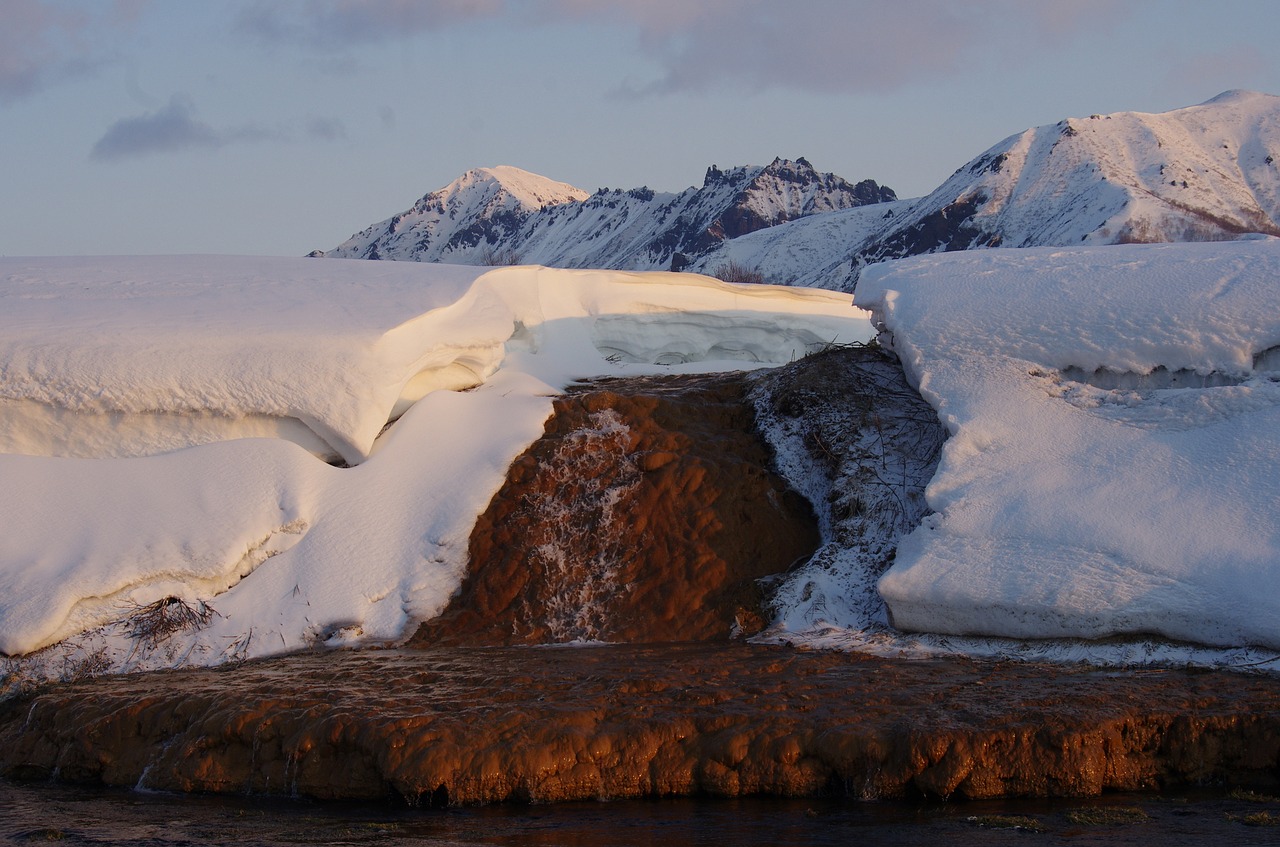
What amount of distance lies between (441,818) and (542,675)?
1807mm

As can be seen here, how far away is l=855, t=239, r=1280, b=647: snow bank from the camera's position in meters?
8.70

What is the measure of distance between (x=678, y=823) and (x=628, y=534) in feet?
15.3

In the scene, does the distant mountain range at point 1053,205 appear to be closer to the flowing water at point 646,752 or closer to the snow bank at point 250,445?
the snow bank at point 250,445

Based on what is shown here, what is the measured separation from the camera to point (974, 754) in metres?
6.55

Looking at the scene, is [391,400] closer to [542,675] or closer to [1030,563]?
[542,675]

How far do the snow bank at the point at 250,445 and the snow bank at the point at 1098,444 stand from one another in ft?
12.7

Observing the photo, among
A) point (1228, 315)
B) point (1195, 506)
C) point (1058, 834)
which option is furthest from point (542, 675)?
point (1228, 315)

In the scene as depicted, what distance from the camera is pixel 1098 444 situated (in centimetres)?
997

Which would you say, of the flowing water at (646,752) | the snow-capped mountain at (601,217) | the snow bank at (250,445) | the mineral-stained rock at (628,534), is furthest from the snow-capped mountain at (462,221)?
the flowing water at (646,752)

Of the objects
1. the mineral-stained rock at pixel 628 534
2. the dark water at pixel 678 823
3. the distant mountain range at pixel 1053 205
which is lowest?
the dark water at pixel 678 823

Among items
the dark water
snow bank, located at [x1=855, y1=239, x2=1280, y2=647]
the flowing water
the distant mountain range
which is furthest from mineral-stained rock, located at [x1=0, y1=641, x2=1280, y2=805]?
the distant mountain range

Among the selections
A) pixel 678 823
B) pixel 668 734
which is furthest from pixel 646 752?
pixel 678 823

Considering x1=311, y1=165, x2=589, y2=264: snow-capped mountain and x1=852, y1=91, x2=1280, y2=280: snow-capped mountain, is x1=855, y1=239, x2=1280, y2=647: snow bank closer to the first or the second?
x1=852, y1=91, x2=1280, y2=280: snow-capped mountain

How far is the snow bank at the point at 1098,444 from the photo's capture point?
28.6ft
